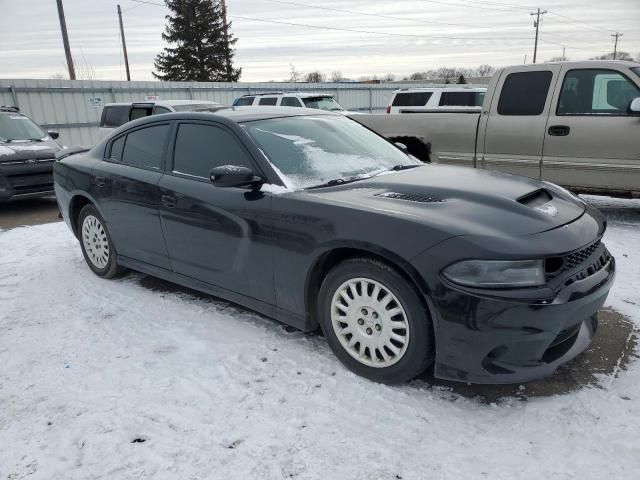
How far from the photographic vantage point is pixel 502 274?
2.49 metres

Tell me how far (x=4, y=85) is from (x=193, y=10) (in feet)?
Answer: 93.0

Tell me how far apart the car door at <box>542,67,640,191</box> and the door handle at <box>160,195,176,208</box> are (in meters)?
4.73

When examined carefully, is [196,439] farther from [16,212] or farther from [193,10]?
[193,10]

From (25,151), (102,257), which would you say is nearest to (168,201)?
(102,257)

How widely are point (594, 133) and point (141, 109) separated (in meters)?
9.28

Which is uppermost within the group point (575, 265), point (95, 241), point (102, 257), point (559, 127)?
point (559, 127)

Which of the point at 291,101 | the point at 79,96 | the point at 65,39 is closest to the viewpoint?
the point at 291,101

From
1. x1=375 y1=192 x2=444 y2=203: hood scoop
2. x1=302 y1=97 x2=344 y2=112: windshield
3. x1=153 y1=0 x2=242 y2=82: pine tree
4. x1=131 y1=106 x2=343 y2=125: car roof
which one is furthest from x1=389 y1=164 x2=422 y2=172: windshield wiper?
x1=153 y1=0 x2=242 y2=82: pine tree

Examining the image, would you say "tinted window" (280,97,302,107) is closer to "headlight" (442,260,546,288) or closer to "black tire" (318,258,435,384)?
"black tire" (318,258,435,384)

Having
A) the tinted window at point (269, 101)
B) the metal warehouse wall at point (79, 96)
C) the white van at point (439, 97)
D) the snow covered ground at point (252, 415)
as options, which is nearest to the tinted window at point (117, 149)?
the snow covered ground at point (252, 415)

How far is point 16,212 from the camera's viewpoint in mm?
8516

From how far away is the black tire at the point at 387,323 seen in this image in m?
2.70

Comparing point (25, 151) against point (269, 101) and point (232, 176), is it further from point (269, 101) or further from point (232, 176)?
point (269, 101)

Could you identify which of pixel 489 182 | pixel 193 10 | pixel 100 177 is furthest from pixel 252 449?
pixel 193 10
